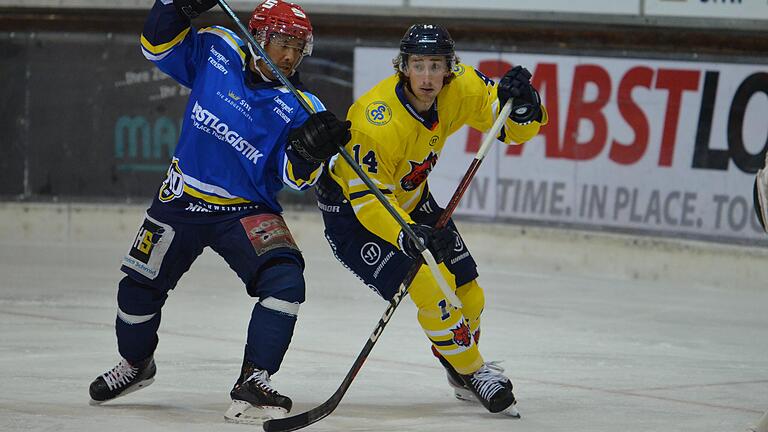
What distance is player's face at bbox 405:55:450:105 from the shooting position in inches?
157

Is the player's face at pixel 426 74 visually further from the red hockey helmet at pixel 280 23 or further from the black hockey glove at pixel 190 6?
the black hockey glove at pixel 190 6

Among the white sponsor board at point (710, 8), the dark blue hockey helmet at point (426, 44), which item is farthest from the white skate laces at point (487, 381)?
the white sponsor board at point (710, 8)

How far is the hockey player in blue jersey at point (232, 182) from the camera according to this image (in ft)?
12.3

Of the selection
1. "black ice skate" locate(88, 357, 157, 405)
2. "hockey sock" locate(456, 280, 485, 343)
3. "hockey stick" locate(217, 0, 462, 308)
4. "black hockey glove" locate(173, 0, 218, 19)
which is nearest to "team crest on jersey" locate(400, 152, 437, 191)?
"hockey stick" locate(217, 0, 462, 308)

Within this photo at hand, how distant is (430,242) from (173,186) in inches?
32.0

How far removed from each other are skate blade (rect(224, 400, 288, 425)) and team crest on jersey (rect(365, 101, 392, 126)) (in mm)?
938

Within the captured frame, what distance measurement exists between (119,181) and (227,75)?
16.1ft

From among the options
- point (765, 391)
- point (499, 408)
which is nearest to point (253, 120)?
point (499, 408)

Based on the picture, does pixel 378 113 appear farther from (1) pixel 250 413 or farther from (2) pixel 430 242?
(1) pixel 250 413

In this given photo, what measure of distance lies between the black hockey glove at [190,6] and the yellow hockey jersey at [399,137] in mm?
570

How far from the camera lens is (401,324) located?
5887mm

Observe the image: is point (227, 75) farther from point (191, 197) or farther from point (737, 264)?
point (737, 264)

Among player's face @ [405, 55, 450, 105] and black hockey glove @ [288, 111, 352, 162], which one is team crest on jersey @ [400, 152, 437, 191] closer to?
player's face @ [405, 55, 450, 105]

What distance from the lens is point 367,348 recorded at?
153 inches
